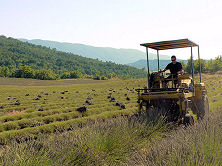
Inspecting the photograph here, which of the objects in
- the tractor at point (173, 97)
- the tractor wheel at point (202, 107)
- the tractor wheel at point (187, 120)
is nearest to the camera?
the tractor wheel at point (187, 120)

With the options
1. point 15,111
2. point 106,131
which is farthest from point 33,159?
point 15,111

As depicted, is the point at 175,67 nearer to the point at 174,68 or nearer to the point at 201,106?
the point at 174,68

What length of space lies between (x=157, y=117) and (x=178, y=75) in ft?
8.00

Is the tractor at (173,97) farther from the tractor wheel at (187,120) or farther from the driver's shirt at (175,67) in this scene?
the driver's shirt at (175,67)

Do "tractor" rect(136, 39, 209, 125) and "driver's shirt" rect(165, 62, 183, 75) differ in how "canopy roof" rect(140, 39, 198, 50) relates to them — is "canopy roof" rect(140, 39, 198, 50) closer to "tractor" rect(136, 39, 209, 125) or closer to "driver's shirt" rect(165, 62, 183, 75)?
"tractor" rect(136, 39, 209, 125)

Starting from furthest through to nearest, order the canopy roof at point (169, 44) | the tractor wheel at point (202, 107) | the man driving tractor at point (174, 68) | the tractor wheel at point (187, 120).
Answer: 1. the tractor wheel at point (202, 107)
2. the canopy roof at point (169, 44)
3. the man driving tractor at point (174, 68)
4. the tractor wheel at point (187, 120)

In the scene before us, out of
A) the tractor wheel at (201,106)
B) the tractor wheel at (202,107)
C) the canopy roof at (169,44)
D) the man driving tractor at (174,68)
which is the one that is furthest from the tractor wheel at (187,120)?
the canopy roof at (169,44)

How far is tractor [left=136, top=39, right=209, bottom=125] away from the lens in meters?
9.23

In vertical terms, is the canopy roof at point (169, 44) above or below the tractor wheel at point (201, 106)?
above

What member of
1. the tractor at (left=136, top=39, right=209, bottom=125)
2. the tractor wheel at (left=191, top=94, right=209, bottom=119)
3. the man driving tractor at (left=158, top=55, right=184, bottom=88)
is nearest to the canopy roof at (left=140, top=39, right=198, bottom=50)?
the tractor at (left=136, top=39, right=209, bottom=125)

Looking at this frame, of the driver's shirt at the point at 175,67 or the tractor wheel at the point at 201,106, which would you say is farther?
the tractor wheel at the point at 201,106

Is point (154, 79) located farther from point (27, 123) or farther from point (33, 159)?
point (27, 123)

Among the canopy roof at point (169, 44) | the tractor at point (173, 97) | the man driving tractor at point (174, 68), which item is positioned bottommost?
the tractor at point (173, 97)

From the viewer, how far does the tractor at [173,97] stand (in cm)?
923
